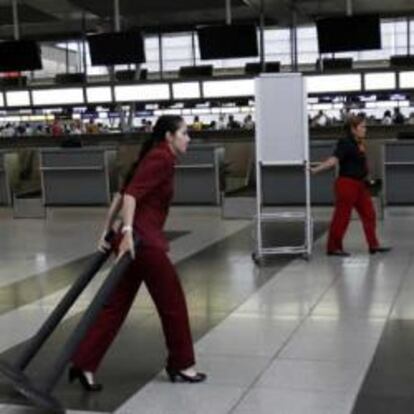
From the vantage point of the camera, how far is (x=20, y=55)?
58.2ft

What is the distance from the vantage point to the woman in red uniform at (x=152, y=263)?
4594 millimetres

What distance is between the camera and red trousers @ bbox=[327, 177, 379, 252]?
905 centimetres

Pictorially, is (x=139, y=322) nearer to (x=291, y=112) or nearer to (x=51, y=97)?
(x=291, y=112)

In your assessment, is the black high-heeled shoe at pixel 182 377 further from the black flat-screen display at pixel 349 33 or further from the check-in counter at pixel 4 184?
the black flat-screen display at pixel 349 33

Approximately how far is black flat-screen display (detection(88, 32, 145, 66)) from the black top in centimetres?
838

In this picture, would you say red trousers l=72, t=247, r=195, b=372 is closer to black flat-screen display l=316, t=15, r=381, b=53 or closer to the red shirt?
the red shirt

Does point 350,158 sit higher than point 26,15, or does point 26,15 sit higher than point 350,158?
point 26,15

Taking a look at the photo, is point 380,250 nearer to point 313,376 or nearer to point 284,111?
point 284,111

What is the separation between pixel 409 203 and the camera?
12750 millimetres

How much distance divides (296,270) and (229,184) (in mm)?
6567

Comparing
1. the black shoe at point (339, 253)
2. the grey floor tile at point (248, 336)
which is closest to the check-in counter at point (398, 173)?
the black shoe at point (339, 253)

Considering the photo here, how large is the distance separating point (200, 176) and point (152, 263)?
9422mm

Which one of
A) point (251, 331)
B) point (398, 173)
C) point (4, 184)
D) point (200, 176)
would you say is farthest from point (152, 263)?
point (4, 184)

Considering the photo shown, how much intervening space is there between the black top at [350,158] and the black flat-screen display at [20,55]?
10324 millimetres
